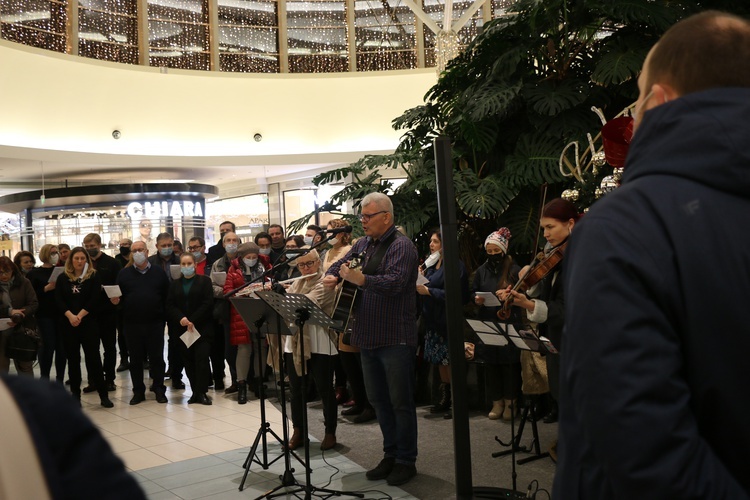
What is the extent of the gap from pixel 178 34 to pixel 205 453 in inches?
500

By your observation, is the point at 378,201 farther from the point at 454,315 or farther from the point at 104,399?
the point at 104,399

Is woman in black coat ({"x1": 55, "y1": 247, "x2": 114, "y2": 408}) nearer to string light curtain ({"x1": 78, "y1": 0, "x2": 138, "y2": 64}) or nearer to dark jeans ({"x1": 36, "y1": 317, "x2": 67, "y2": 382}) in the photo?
dark jeans ({"x1": 36, "y1": 317, "x2": 67, "y2": 382})

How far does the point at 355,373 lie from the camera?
7625 mm

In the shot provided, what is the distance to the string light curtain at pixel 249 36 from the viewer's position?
1761cm

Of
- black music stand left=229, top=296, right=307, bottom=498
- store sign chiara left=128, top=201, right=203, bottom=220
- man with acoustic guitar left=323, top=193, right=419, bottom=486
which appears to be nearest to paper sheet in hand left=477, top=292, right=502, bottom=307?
man with acoustic guitar left=323, top=193, right=419, bottom=486

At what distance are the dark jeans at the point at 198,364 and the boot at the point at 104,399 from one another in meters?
0.93

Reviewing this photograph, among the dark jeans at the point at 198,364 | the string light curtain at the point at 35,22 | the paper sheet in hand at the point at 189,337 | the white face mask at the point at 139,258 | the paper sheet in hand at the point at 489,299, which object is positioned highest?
the string light curtain at the point at 35,22

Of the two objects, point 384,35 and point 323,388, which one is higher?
point 384,35

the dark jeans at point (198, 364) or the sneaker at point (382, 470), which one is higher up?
the dark jeans at point (198, 364)

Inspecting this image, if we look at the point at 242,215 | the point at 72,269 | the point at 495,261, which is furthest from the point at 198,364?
the point at 242,215

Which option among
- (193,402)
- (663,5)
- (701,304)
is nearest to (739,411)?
(701,304)

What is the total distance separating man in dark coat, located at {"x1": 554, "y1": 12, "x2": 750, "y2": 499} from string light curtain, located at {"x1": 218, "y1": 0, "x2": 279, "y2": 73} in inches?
678

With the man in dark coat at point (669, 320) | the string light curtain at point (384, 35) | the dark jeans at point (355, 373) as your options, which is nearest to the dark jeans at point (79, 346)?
the dark jeans at point (355, 373)

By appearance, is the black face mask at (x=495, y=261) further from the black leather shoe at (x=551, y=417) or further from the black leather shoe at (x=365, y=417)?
the black leather shoe at (x=365, y=417)
